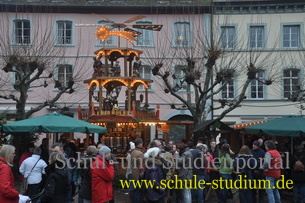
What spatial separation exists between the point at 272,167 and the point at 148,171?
3724 millimetres

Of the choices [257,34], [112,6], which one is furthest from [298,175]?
[112,6]

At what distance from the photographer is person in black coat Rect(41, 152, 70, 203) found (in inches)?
328

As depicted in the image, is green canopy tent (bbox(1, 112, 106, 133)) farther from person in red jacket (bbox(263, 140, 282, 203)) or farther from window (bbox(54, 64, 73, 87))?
window (bbox(54, 64, 73, 87))

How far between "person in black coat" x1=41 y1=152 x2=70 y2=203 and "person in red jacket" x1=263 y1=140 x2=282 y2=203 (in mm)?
4952

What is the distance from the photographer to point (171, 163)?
32.2 ft

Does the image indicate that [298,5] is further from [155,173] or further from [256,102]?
[155,173]

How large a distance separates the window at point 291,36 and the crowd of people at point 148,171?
16707mm

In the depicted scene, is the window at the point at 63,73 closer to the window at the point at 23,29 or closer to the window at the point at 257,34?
the window at the point at 23,29

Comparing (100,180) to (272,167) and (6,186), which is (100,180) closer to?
(6,186)

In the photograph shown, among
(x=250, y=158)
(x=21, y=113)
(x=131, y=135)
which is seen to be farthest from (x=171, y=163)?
A: (x=21, y=113)

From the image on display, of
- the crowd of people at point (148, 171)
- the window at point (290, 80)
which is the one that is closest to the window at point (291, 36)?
the window at point (290, 80)

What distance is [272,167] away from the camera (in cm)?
1099

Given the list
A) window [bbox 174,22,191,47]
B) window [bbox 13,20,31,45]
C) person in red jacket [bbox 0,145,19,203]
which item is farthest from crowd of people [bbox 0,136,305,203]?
window [bbox 13,20,31,45]

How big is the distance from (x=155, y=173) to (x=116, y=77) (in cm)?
1031
